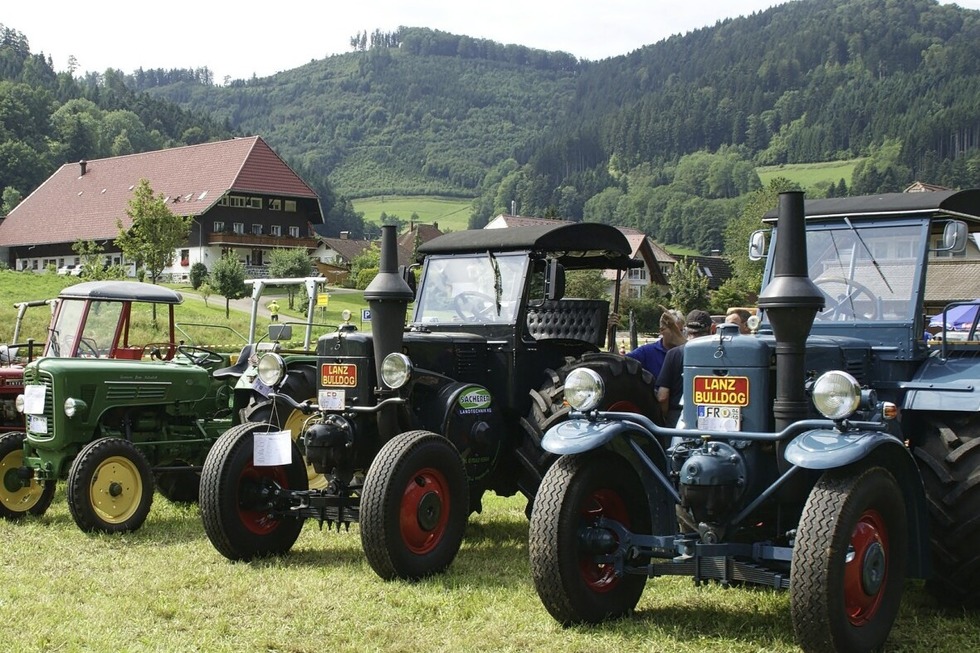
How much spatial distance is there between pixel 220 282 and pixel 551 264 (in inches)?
1412

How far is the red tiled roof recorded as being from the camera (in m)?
67.6

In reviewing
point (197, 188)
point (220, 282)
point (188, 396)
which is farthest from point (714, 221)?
point (188, 396)

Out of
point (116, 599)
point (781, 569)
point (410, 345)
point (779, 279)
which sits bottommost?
point (116, 599)

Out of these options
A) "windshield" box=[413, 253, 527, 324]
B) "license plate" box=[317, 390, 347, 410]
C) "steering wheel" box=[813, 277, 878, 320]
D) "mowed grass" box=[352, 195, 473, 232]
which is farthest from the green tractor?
"mowed grass" box=[352, 195, 473, 232]

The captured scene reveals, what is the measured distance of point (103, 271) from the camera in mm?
45188

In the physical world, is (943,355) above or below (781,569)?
above

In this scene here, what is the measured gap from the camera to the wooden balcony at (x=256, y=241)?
68.8 metres

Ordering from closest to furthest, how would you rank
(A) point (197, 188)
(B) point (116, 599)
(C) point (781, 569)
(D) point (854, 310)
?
(C) point (781, 569) → (B) point (116, 599) → (D) point (854, 310) → (A) point (197, 188)

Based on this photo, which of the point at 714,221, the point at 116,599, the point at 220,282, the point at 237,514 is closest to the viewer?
the point at 116,599

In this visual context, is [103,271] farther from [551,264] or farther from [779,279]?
Result: [779,279]

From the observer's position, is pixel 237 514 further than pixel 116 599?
Yes

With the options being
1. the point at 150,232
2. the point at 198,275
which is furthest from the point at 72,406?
the point at 198,275

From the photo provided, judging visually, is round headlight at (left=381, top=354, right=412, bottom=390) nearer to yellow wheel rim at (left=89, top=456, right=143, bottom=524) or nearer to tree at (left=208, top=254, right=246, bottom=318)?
yellow wheel rim at (left=89, top=456, right=143, bottom=524)

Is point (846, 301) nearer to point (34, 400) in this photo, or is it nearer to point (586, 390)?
point (586, 390)
